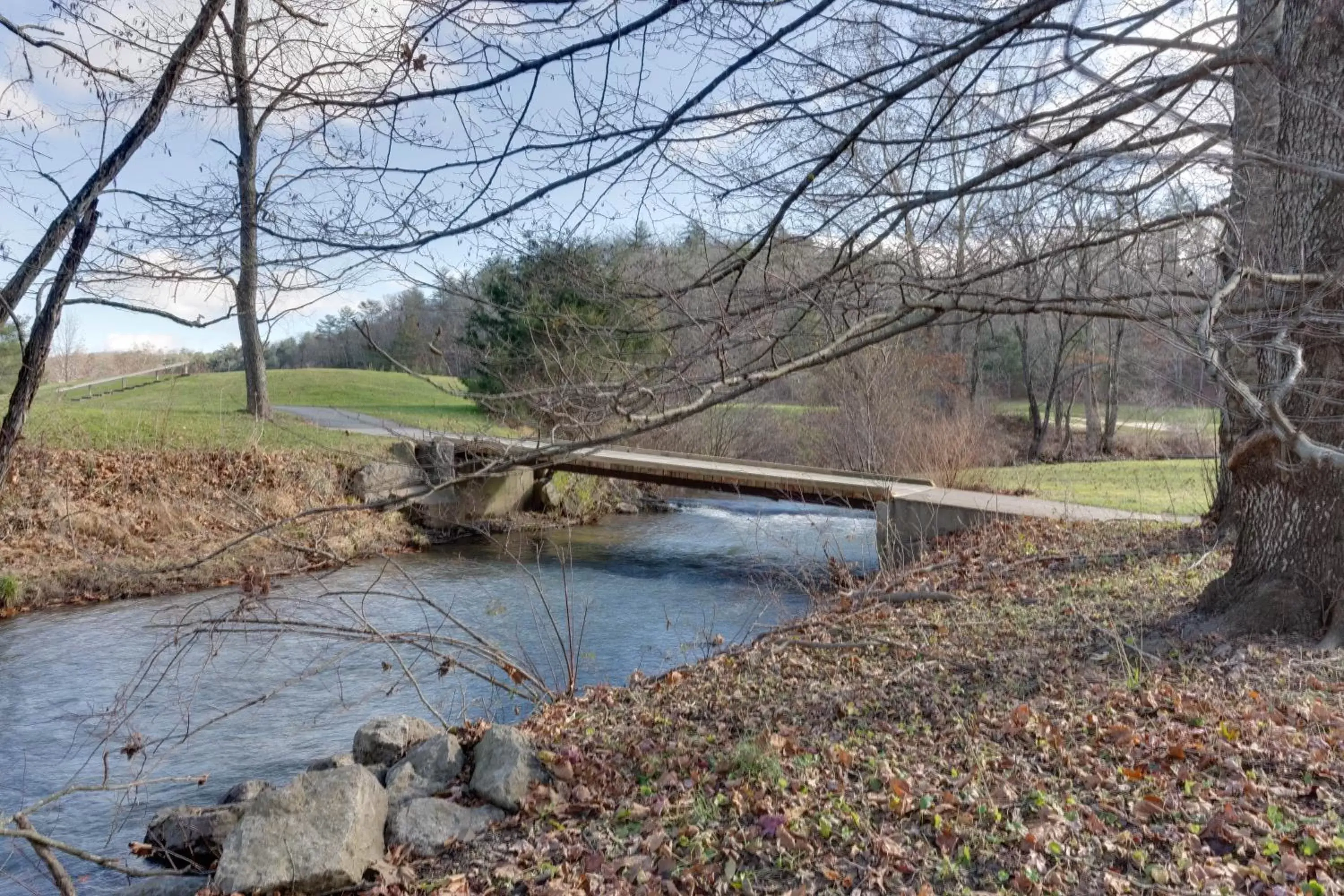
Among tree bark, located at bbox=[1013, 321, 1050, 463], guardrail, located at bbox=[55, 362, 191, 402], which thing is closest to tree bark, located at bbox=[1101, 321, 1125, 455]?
tree bark, located at bbox=[1013, 321, 1050, 463]

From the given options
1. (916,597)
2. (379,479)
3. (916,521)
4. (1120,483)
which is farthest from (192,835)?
(1120,483)

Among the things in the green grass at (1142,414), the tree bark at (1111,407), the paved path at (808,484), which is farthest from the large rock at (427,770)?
the tree bark at (1111,407)

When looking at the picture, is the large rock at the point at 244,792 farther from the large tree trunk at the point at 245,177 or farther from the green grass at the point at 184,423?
the large tree trunk at the point at 245,177

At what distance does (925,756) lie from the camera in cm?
423

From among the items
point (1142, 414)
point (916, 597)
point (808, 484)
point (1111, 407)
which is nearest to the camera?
point (916, 597)

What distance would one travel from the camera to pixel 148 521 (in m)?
12.6

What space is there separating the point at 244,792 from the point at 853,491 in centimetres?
891

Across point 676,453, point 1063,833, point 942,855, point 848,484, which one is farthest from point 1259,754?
point 676,453

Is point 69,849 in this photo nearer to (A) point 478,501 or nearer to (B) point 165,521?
(B) point 165,521

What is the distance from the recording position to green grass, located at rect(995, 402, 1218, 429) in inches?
783

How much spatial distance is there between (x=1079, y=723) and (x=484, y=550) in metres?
11.2

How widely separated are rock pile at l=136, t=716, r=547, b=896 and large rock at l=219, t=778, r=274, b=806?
36 millimetres

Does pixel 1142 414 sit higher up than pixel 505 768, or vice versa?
pixel 1142 414

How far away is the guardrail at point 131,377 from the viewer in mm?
9055
